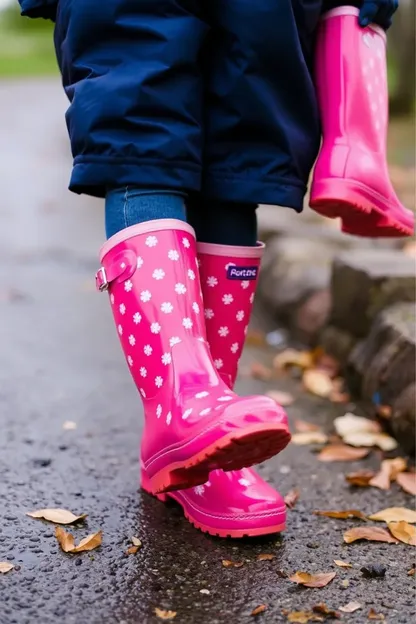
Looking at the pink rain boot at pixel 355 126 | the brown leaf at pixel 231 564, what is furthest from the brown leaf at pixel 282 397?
the brown leaf at pixel 231 564

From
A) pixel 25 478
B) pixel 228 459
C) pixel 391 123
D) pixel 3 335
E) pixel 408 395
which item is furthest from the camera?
pixel 391 123

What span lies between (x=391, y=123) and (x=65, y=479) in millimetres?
7899

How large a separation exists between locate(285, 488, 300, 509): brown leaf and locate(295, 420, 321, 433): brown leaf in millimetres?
416

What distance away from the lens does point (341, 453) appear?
1902 mm

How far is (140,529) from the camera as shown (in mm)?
1396

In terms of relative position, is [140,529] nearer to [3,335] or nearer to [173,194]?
[173,194]

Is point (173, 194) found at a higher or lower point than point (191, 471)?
higher

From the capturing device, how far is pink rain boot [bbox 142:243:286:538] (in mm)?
1368

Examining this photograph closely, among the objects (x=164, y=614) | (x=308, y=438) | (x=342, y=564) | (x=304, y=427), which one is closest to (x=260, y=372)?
(x=304, y=427)

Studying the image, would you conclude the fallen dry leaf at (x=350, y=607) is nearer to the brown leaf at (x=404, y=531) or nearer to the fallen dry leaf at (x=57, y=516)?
the brown leaf at (x=404, y=531)

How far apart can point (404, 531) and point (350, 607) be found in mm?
305

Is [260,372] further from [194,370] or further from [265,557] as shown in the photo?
[194,370]

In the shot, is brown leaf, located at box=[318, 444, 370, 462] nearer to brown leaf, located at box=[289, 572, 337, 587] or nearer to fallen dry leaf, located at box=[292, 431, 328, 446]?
fallen dry leaf, located at box=[292, 431, 328, 446]

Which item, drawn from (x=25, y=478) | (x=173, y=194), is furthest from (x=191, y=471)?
(x=25, y=478)
